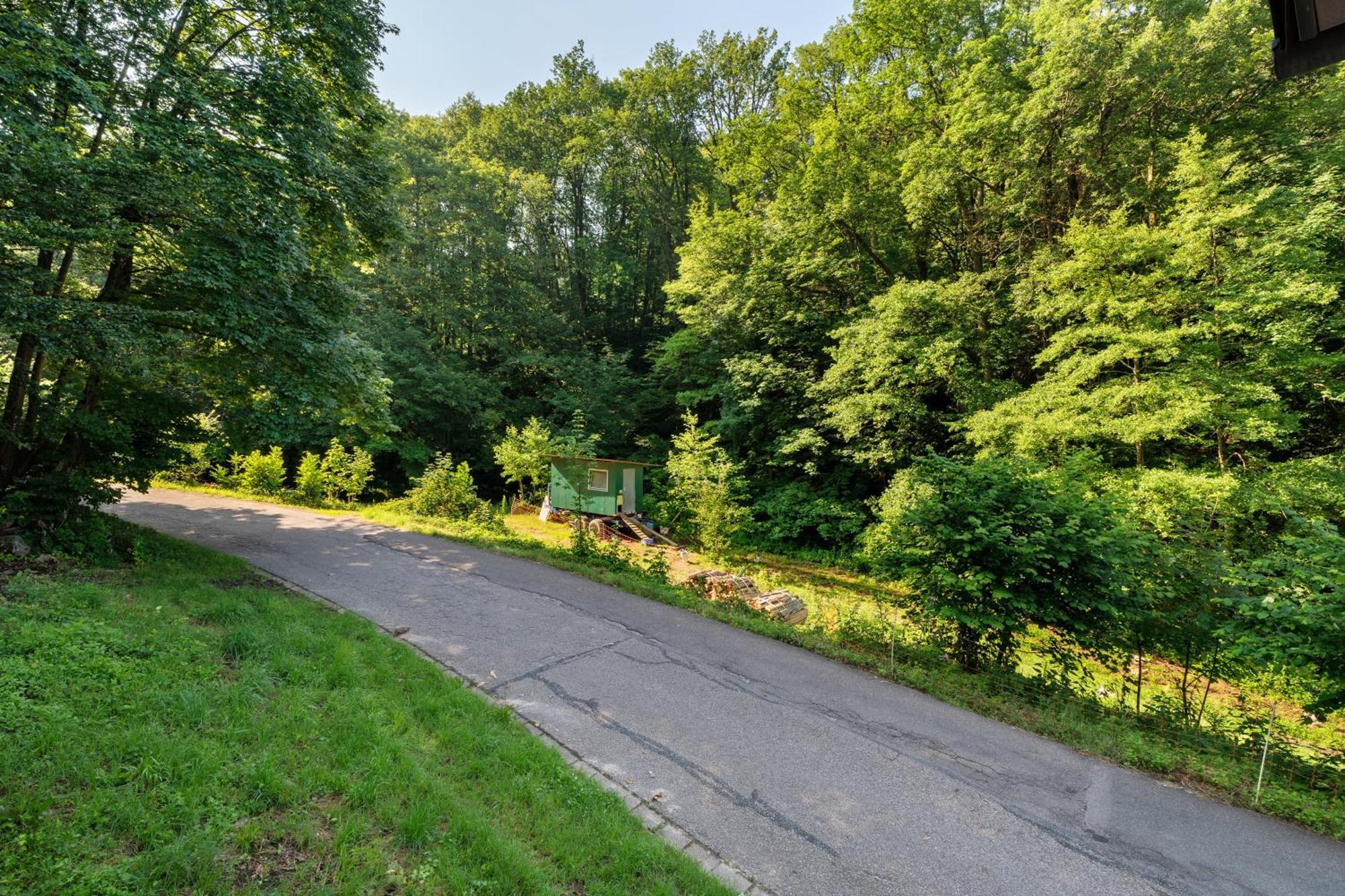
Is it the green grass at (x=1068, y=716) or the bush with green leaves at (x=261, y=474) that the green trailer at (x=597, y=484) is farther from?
the bush with green leaves at (x=261, y=474)

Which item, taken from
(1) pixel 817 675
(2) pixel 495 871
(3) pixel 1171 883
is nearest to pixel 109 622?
(2) pixel 495 871

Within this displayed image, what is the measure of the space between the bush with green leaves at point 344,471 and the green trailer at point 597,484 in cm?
659

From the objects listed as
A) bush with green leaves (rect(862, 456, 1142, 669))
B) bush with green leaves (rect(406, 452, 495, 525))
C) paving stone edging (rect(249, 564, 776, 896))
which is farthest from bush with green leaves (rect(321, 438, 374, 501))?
bush with green leaves (rect(862, 456, 1142, 669))

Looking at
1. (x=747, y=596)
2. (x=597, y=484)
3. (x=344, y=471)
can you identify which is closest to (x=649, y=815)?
(x=747, y=596)

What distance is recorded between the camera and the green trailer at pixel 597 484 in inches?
620

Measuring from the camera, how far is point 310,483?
16.3 m

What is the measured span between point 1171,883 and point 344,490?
20.5 metres

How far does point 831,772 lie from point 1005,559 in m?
3.32

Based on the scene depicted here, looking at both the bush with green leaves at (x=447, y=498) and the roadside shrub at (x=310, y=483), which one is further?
the roadside shrub at (x=310, y=483)

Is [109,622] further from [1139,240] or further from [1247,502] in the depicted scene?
[1139,240]

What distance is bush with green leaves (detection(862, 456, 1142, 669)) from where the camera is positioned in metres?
5.40

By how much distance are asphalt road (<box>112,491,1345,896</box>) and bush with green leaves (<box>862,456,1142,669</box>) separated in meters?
1.17

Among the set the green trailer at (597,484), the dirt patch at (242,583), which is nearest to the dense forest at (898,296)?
the dirt patch at (242,583)

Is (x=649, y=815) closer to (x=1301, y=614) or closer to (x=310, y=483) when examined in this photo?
(x=1301, y=614)
